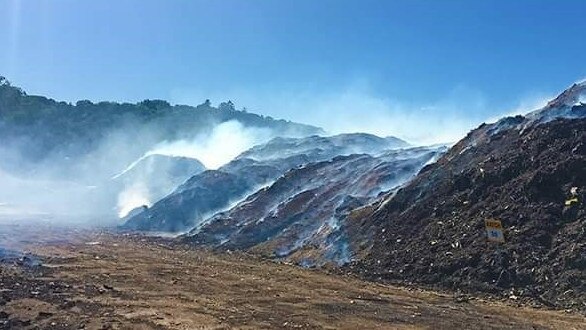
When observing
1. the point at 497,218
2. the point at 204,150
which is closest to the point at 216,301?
the point at 497,218

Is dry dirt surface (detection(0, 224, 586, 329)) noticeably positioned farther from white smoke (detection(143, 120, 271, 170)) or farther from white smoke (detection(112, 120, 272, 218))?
white smoke (detection(143, 120, 271, 170))

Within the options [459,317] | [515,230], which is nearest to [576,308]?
[459,317]

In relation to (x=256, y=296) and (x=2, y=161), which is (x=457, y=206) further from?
(x=2, y=161)

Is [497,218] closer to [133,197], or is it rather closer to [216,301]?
[216,301]

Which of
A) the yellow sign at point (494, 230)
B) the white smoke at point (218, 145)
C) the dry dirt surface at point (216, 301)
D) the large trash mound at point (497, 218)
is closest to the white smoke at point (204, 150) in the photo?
the white smoke at point (218, 145)

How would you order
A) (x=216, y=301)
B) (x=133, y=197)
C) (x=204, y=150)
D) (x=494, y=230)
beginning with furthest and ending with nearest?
(x=204, y=150) → (x=133, y=197) → (x=494, y=230) → (x=216, y=301)

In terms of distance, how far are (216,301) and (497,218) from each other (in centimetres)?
1665

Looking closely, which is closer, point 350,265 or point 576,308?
point 576,308

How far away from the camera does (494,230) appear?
30.3m

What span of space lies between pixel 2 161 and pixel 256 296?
121300 mm

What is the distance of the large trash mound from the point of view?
26359 mm

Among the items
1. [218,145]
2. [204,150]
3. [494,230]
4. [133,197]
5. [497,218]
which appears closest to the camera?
[494,230]

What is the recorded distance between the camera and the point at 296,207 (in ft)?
170

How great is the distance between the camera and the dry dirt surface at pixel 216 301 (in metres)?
19.3
